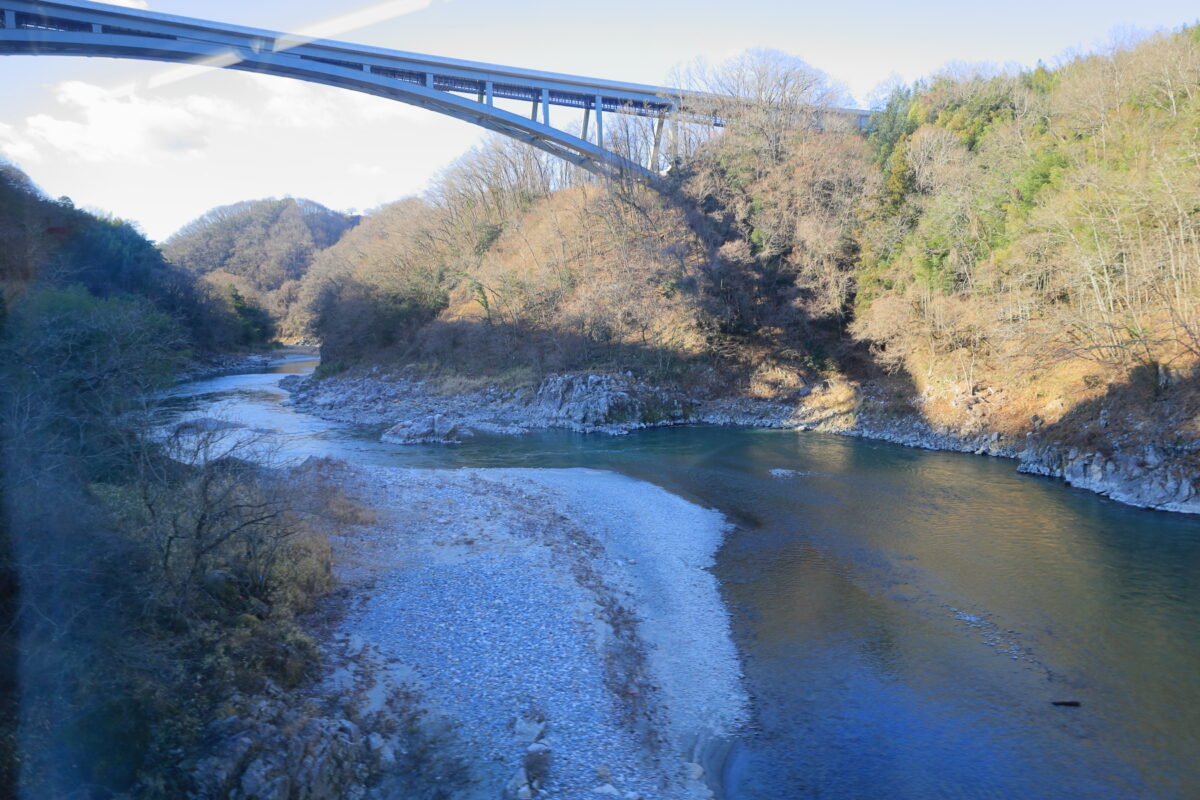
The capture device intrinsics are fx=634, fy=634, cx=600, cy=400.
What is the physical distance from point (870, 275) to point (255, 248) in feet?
231

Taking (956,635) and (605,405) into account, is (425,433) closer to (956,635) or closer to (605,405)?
(605,405)

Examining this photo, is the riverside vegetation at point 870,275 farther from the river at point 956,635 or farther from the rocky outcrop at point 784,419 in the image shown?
the river at point 956,635

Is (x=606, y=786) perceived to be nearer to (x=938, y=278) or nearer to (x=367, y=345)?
(x=938, y=278)

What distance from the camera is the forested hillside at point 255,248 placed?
2741 inches

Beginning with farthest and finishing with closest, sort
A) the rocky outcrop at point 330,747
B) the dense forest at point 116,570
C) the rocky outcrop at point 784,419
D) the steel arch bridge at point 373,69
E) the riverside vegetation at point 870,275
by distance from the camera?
1. the steel arch bridge at point 373,69
2. the riverside vegetation at point 870,275
3. the rocky outcrop at point 784,419
4. the rocky outcrop at point 330,747
5. the dense forest at point 116,570

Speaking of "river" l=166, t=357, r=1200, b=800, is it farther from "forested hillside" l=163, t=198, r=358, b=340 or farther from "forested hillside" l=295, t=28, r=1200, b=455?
"forested hillside" l=163, t=198, r=358, b=340

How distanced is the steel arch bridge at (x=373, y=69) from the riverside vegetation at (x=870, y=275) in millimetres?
1796

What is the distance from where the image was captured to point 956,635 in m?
9.27

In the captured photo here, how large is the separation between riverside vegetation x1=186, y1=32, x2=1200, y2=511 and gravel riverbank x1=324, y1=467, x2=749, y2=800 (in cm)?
1228

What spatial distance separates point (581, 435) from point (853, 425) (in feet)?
35.4

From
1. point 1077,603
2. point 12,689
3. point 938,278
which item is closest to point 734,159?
point 938,278

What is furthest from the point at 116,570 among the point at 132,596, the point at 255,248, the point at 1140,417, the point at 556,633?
the point at 255,248

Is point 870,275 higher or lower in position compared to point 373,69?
lower

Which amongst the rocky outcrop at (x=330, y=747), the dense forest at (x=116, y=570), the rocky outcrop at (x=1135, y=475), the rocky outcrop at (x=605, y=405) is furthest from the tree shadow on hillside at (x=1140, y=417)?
the dense forest at (x=116, y=570)
